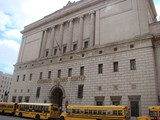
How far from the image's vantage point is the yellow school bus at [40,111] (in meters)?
23.3

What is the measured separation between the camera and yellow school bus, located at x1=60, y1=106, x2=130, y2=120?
57.3ft

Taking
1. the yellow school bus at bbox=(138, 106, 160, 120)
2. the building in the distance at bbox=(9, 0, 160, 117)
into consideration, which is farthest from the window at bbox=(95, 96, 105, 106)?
the yellow school bus at bbox=(138, 106, 160, 120)

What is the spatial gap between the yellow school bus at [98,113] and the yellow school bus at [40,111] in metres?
1.63

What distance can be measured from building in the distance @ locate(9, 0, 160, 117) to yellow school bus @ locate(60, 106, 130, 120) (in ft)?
15.3

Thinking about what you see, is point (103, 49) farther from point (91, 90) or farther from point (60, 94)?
point (60, 94)

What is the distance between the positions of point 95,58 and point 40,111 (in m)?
11.8

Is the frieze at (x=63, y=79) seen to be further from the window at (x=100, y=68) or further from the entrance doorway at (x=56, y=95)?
the window at (x=100, y=68)

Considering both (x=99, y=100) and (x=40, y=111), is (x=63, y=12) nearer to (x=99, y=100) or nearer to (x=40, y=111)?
(x=99, y=100)

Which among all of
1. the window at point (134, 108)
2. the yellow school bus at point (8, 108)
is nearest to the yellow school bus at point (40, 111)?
the yellow school bus at point (8, 108)

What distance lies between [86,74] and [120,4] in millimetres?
13071

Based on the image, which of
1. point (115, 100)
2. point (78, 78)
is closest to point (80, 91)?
point (78, 78)

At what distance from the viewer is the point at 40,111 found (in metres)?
24.2

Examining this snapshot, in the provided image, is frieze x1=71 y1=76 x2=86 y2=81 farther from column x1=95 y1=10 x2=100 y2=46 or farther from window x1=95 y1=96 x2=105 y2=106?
column x1=95 y1=10 x2=100 y2=46

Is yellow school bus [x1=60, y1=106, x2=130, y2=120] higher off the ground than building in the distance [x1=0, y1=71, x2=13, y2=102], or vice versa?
building in the distance [x1=0, y1=71, x2=13, y2=102]
